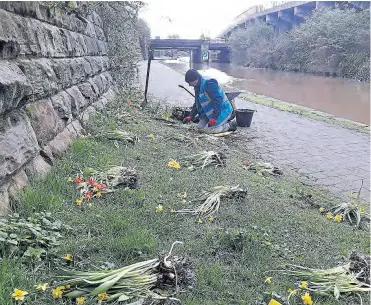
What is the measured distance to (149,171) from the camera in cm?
416

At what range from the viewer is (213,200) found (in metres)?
3.40

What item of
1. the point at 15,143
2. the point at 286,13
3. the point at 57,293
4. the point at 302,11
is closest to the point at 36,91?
the point at 15,143

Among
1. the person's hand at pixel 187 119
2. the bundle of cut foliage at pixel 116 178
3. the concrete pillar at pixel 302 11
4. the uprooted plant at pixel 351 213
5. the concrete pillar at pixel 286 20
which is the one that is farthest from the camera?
the concrete pillar at pixel 286 20

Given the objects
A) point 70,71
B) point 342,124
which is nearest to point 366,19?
point 342,124

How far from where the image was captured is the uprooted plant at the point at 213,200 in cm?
322

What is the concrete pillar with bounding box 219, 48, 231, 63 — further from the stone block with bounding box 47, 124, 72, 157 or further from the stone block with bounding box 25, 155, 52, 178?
the stone block with bounding box 25, 155, 52, 178

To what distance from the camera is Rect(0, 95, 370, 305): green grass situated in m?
2.27

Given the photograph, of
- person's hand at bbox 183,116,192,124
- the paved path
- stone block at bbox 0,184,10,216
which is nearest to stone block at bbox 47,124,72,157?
stone block at bbox 0,184,10,216

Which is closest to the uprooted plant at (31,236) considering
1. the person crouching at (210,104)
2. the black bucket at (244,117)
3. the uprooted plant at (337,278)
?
the uprooted plant at (337,278)

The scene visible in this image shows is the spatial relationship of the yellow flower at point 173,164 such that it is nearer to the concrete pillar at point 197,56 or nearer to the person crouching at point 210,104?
the person crouching at point 210,104

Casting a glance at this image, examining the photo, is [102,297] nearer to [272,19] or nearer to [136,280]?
[136,280]

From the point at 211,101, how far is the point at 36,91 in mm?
4372

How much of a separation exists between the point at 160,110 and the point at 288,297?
7.24 meters

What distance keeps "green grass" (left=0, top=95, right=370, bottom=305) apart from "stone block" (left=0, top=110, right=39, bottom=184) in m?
0.22
